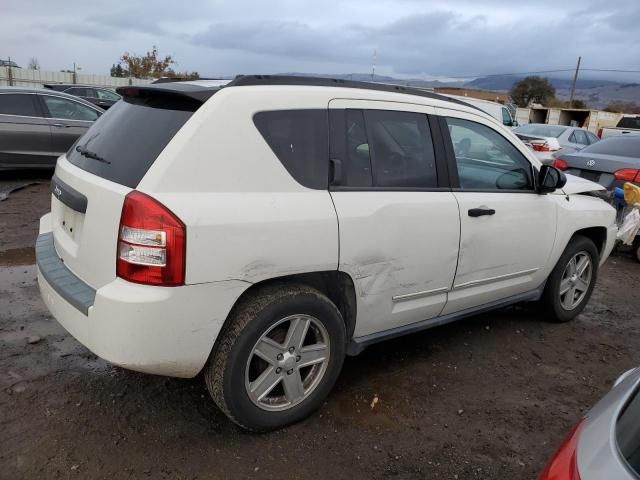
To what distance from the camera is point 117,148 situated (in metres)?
2.84

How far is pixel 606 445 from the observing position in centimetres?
144

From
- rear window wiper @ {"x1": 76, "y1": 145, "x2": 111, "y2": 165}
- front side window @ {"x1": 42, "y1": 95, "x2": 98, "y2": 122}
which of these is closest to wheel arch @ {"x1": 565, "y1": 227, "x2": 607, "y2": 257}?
rear window wiper @ {"x1": 76, "y1": 145, "x2": 111, "y2": 165}

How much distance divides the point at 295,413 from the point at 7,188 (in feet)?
25.4

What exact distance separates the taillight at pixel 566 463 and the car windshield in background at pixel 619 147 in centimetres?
731

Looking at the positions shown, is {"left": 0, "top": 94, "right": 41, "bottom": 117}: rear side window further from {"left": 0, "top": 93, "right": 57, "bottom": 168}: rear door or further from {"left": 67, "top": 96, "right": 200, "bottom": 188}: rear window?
{"left": 67, "top": 96, "right": 200, "bottom": 188}: rear window

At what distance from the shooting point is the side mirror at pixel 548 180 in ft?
13.1

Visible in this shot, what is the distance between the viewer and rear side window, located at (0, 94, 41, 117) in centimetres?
905

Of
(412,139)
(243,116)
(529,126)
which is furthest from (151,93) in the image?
(529,126)

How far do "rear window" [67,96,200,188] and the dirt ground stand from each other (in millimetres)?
1337

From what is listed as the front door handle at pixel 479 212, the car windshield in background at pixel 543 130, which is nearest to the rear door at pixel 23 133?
the front door handle at pixel 479 212

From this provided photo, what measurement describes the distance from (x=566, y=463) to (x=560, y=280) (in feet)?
11.0

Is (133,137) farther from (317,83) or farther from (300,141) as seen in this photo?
(317,83)

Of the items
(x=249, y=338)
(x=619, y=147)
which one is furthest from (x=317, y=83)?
(x=619, y=147)

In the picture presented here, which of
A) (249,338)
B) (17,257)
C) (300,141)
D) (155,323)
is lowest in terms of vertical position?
(17,257)
